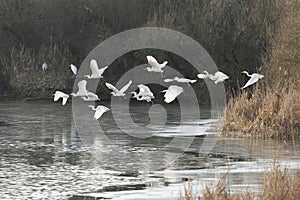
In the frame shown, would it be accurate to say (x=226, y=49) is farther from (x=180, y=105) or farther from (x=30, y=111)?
(x=30, y=111)

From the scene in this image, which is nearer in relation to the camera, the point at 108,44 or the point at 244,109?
the point at 244,109

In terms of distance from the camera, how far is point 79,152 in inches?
603

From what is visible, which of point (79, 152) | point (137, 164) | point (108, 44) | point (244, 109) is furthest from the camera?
point (108, 44)

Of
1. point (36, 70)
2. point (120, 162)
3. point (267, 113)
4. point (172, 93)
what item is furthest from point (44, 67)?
point (120, 162)

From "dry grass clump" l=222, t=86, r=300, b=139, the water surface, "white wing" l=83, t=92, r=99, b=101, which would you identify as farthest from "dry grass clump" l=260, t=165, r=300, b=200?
"white wing" l=83, t=92, r=99, b=101

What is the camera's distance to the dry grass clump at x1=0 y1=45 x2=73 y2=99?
30859mm

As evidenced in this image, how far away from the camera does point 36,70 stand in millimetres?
31516

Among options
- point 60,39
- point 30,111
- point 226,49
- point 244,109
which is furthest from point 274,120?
point 60,39

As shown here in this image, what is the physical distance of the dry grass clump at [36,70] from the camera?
30859 millimetres

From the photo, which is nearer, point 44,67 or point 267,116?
point 267,116

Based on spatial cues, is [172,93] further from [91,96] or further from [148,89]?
[91,96]

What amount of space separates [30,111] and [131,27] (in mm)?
8284

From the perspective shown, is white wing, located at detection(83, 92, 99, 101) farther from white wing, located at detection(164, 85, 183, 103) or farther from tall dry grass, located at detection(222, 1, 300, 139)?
tall dry grass, located at detection(222, 1, 300, 139)

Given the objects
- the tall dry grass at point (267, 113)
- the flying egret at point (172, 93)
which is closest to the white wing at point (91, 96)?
the flying egret at point (172, 93)
